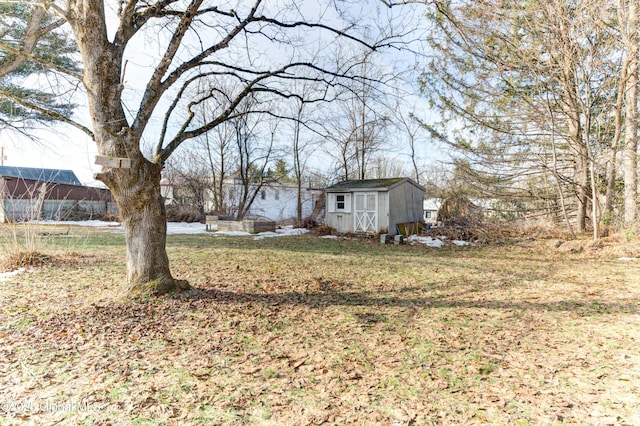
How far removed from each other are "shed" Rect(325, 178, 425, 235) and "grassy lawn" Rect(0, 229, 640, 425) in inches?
304

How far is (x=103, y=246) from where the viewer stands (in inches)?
374

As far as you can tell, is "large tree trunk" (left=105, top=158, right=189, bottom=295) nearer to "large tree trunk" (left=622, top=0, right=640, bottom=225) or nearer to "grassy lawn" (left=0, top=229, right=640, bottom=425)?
"grassy lawn" (left=0, top=229, right=640, bottom=425)

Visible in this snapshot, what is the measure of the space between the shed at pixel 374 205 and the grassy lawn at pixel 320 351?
7.73m

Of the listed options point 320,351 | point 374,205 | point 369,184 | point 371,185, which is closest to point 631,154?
point 374,205

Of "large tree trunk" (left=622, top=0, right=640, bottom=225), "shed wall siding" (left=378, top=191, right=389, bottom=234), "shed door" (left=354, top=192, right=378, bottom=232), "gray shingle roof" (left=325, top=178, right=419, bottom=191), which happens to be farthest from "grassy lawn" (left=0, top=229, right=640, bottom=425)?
"gray shingle roof" (left=325, top=178, right=419, bottom=191)

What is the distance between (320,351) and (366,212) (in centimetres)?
1125

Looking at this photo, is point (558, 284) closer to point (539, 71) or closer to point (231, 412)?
point (231, 412)

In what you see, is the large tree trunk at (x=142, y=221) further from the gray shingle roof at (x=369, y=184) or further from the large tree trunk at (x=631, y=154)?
the large tree trunk at (x=631, y=154)

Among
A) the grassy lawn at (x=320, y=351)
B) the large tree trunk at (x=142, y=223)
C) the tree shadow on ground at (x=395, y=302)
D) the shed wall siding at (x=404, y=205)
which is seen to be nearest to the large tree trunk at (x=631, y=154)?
the grassy lawn at (x=320, y=351)

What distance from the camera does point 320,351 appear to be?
298cm

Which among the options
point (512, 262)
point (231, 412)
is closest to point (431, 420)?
point (231, 412)

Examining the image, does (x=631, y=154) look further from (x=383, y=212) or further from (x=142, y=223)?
(x=142, y=223)

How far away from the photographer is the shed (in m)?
13.4

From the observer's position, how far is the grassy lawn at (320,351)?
212cm
